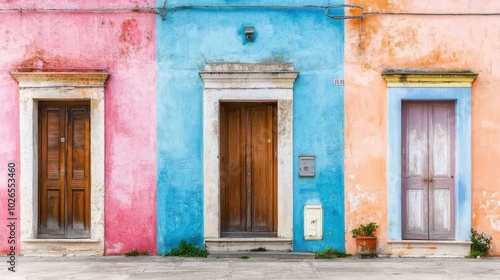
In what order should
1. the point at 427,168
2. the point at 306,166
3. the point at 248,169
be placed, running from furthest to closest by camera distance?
the point at 248,169 → the point at 427,168 → the point at 306,166

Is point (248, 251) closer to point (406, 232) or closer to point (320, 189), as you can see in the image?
point (320, 189)

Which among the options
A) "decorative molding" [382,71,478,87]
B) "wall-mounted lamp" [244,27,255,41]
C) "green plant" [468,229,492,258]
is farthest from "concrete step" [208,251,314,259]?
"wall-mounted lamp" [244,27,255,41]

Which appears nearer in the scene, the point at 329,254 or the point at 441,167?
the point at 329,254

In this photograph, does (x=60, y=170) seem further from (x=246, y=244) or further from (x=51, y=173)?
(x=246, y=244)

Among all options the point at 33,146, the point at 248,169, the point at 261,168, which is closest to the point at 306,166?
the point at 261,168

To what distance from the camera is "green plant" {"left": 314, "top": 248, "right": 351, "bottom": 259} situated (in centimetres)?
1100

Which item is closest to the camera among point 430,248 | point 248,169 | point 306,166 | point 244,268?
point 244,268

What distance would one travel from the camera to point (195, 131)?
11188 millimetres

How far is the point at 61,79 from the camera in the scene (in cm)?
1106

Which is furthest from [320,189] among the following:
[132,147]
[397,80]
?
[132,147]

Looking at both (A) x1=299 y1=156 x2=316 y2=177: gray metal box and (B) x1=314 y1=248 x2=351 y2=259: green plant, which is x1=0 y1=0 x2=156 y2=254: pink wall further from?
(B) x1=314 y1=248 x2=351 y2=259: green plant

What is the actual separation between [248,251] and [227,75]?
2934 mm

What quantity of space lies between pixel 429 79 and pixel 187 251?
4927 millimetres

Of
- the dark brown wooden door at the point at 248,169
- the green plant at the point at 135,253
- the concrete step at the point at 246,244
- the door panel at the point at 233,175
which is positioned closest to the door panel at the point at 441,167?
the concrete step at the point at 246,244
